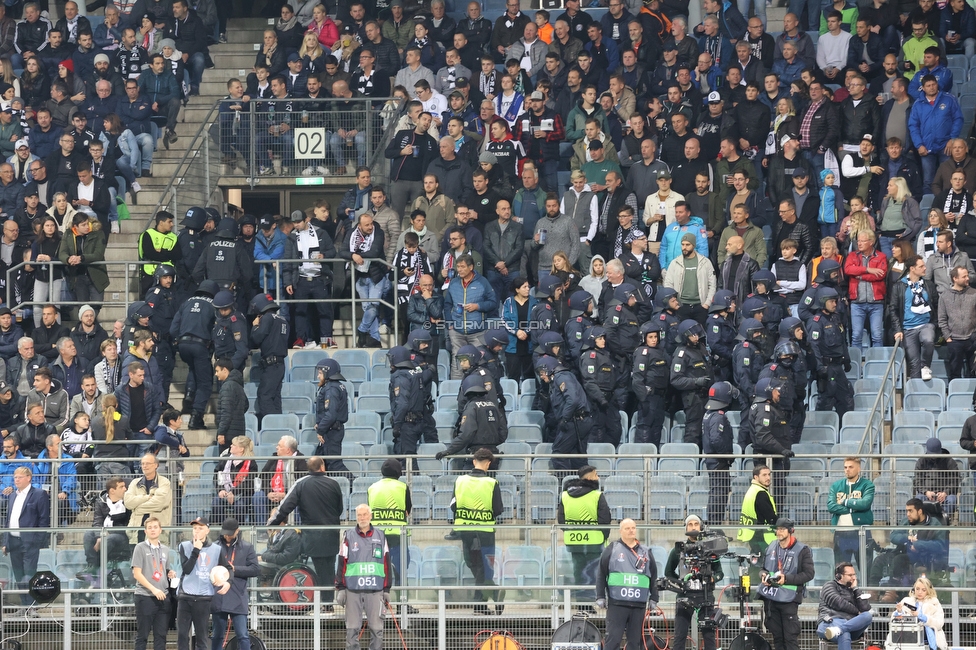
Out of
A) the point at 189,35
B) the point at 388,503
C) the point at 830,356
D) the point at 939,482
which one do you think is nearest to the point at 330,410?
the point at 388,503

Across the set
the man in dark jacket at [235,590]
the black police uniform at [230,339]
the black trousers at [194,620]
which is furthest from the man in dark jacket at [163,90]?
the black trousers at [194,620]

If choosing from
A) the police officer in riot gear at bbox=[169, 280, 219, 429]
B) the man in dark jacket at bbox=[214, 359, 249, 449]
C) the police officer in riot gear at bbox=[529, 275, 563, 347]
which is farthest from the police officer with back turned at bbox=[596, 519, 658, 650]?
the police officer in riot gear at bbox=[169, 280, 219, 429]

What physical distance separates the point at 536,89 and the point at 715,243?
3763 millimetres

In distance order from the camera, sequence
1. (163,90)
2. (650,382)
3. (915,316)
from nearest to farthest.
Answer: (650,382) < (915,316) < (163,90)

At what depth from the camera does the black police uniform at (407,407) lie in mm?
20406

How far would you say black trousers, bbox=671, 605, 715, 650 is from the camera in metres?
17.0

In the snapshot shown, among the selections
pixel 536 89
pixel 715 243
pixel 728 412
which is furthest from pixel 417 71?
pixel 728 412

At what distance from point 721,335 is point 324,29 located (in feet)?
31.0

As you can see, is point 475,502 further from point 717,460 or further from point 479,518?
point 717,460

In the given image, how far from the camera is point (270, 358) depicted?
21.7m

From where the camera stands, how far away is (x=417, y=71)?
26.1 metres

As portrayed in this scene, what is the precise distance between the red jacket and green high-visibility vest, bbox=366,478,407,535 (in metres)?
6.71

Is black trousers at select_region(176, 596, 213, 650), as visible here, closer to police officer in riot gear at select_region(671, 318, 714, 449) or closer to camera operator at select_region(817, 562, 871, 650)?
camera operator at select_region(817, 562, 871, 650)

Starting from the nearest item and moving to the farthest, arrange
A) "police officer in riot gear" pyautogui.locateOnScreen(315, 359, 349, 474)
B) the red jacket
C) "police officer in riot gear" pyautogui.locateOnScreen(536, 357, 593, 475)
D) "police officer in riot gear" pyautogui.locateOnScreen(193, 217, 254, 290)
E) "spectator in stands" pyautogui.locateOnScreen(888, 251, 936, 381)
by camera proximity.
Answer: "police officer in riot gear" pyautogui.locateOnScreen(536, 357, 593, 475), "police officer in riot gear" pyautogui.locateOnScreen(315, 359, 349, 474), "spectator in stands" pyautogui.locateOnScreen(888, 251, 936, 381), the red jacket, "police officer in riot gear" pyautogui.locateOnScreen(193, 217, 254, 290)
